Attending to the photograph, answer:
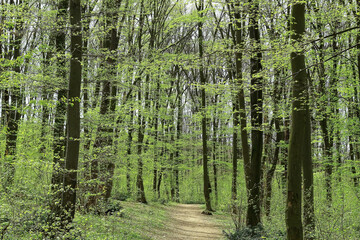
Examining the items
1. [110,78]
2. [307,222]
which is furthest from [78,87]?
[307,222]

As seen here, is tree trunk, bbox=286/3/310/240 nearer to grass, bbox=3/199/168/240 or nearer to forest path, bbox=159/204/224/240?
grass, bbox=3/199/168/240

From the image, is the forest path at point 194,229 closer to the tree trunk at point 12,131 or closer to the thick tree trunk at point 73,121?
the thick tree trunk at point 73,121

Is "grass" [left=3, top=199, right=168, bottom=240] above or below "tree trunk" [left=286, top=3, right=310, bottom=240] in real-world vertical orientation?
below

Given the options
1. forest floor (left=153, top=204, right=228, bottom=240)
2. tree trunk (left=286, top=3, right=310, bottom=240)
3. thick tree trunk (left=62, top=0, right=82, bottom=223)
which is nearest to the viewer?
tree trunk (left=286, top=3, right=310, bottom=240)

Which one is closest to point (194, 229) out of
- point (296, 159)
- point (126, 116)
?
point (126, 116)

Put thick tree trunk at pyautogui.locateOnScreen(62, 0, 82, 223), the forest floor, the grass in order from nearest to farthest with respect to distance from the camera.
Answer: the grass, thick tree trunk at pyautogui.locateOnScreen(62, 0, 82, 223), the forest floor

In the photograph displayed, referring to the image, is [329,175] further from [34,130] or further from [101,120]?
[34,130]

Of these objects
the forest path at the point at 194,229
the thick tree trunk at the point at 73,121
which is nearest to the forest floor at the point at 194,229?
the forest path at the point at 194,229

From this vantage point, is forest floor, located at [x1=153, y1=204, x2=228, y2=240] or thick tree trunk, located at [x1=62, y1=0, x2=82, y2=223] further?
forest floor, located at [x1=153, y1=204, x2=228, y2=240]

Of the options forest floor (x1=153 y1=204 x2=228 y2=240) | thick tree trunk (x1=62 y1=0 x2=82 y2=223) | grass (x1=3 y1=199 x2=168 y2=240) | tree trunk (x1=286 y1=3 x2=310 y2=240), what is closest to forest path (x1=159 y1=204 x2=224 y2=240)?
forest floor (x1=153 y1=204 x2=228 y2=240)

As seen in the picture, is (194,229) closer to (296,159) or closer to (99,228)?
(99,228)

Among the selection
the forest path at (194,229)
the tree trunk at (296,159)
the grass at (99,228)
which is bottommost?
the forest path at (194,229)

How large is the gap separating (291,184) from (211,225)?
330 inches

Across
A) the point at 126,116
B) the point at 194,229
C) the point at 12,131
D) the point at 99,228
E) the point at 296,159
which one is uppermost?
the point at 126,116
